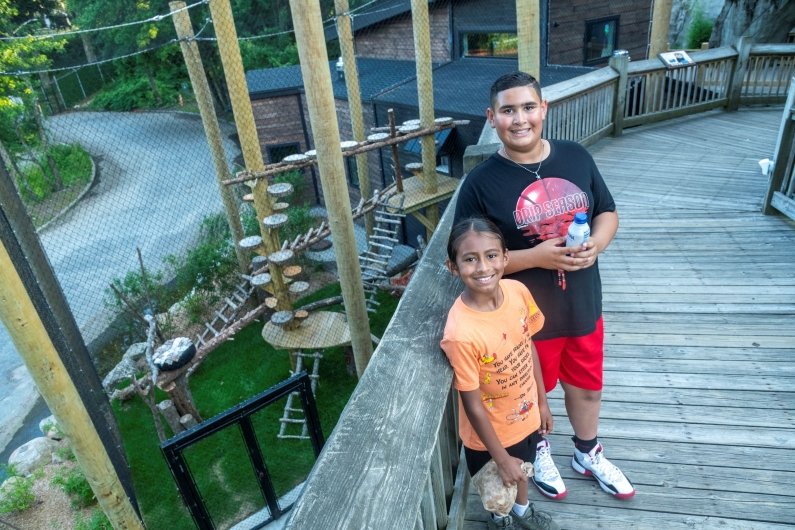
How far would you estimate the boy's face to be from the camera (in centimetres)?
175

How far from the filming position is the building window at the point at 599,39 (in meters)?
11.5

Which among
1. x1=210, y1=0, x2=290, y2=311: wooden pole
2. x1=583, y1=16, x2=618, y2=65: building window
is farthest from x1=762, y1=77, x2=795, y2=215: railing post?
x1=583, y1=16, x2=618, y2=65: building window

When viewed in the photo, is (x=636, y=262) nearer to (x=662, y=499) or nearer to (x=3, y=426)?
(x=662, y=499)

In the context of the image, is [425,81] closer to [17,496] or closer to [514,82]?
[514,82]

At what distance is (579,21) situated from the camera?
36.2 ft

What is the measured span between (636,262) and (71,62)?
110 feet

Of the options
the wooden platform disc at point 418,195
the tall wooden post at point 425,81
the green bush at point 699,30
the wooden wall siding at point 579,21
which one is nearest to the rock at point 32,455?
the wooden platform disc at point 418,195

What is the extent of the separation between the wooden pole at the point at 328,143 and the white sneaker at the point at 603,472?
7.39 ft

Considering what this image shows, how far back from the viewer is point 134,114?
2470cm

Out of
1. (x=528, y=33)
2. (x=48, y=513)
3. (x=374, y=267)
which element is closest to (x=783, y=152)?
(x=528, y=33)

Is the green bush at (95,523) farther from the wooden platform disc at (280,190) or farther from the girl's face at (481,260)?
the girl's face at (481,260)

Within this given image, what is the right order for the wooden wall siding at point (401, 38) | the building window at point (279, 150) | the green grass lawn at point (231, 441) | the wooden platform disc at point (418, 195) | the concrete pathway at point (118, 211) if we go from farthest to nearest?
the building window at point (279, 150) → the wooden wall siding at point (401, 38) → the concrete pathway at point (118, 211) → the wooden platform disc at point (418, 195) → the green grass lawn at point (231, 441)

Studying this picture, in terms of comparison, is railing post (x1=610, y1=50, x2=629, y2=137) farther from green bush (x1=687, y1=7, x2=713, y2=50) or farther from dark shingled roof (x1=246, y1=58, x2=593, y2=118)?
green bush (x1=687, y1=7, x2=713, y2=50)

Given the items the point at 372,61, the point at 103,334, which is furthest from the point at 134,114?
the point at 103,334
